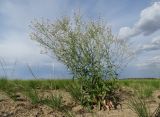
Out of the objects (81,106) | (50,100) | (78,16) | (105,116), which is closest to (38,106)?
(50,100)

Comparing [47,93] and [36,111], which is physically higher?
[47,93]

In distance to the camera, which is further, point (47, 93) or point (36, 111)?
point (47, 93)

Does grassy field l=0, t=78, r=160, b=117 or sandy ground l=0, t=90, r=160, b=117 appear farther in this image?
grassy field l=0, t=78, r=160, b=117

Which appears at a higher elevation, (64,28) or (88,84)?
(64,28)

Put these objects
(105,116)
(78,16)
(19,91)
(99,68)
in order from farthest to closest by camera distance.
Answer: (19,91) → (78,16) → (99,68) → (105,116)

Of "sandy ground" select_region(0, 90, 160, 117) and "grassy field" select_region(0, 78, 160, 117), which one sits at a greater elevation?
"grassy field" select_region(0, 78, 160, 117)

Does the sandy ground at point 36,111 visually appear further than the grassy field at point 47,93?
No

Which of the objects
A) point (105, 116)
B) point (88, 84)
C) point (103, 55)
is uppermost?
point (103, 55)

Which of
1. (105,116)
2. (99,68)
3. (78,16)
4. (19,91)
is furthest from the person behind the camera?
(19,91)

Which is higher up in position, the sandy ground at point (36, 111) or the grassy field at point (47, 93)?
the grassy field at point (47, 93)

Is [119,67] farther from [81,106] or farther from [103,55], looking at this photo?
[81,106]

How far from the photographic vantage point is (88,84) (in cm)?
776

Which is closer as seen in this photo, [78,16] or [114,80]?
[114,80]

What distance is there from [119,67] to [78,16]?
1517 millimetres
